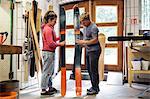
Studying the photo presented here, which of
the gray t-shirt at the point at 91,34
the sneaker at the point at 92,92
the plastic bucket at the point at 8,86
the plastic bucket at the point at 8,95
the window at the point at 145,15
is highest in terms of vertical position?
the window at the point at 145,15

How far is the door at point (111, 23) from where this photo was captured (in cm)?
710

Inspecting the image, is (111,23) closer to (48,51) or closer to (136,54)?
(136,54)

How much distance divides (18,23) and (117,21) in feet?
10.9

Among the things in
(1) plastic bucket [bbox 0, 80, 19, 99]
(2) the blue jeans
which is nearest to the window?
(2) the blue jeans

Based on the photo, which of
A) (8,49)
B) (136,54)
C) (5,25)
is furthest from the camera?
(136,54)

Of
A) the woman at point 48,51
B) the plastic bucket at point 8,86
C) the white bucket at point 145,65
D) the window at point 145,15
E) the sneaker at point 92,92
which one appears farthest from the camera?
the window at point 145,15

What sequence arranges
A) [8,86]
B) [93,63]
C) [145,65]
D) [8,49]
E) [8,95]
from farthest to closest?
[145,65]
[93,63]
[8,86]
[8,95]
[8,49]

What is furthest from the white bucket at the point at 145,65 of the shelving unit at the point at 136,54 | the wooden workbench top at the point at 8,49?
the wooden workbench top at the point at 8,49

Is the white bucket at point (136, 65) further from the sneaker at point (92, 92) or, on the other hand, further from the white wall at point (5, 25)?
the white wall at point (5, 25)

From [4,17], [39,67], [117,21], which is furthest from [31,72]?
[117,21]

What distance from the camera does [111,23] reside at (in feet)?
23.8

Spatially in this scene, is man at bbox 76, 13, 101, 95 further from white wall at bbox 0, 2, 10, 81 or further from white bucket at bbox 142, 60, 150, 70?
white bucket at bbox 142, 60, 150, 70

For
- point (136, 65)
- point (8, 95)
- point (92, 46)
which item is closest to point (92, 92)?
point (92, 46)

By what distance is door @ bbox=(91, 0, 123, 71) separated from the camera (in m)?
7.10
